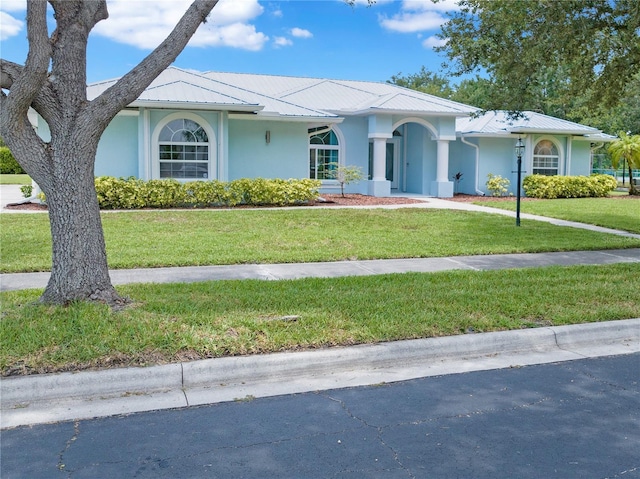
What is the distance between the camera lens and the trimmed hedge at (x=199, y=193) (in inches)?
707

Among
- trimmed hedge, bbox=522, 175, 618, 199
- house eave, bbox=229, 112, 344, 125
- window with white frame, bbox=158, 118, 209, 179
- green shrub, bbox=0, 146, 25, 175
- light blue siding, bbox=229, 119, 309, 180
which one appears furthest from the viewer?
green shrub, bbox=0, 146, 25, 175

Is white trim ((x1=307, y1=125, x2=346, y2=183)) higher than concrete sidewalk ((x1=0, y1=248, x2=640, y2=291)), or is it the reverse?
white trim ((x1=307, y1=125, x2=346, y2=183))

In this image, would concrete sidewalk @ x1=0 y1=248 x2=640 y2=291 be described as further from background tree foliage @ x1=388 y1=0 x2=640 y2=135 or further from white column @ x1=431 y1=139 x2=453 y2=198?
white column @ x1=431 y1=139 x2=453 y2=198

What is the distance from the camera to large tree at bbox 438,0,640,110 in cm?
1123

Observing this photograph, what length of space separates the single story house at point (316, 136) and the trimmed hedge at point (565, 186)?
146cm

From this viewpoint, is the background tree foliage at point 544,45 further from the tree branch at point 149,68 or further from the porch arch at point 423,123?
the porch arch at point 423,123

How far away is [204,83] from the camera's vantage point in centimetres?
2145

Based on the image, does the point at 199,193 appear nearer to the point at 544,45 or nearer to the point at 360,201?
the point at 360,201

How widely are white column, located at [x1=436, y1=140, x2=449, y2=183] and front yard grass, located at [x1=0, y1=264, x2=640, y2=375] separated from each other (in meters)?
16.2

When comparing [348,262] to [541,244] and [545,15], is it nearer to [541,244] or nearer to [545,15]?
[541,244]

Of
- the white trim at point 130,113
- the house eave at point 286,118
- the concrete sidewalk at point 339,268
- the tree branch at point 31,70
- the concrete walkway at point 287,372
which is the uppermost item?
the house eave at point 286,118

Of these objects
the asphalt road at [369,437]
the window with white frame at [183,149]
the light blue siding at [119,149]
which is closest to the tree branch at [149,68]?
the asphalt road at [369,437]

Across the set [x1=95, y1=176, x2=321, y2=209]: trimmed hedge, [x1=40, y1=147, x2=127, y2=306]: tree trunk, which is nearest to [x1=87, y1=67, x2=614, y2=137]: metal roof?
[x1=95, y1=176, x2=321, y2=209]: trimmed hedge

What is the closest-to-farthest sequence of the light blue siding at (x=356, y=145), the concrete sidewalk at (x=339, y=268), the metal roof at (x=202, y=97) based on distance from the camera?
1. the concrete sidewalk at (x=339, y=268)
2. the metal roof at (x=202, y=97)
3. the light blue siding at (x=356, y=145)
